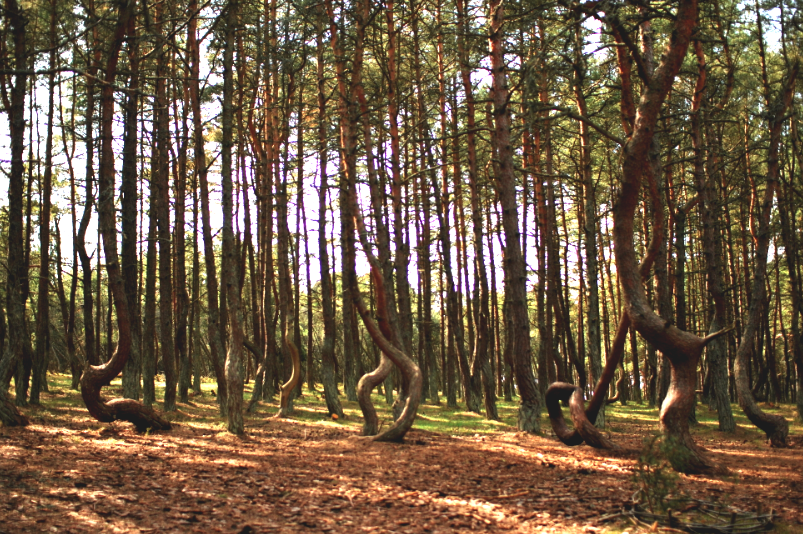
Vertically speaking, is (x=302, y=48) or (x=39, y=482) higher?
(x=302, y=48)

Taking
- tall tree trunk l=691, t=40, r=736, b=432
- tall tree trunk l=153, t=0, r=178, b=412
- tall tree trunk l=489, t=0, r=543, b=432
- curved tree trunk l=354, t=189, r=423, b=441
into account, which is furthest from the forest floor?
tall tree trunk l=153, t=0, r=178, b=412

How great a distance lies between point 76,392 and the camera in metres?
19.3

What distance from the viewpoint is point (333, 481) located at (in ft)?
25.8

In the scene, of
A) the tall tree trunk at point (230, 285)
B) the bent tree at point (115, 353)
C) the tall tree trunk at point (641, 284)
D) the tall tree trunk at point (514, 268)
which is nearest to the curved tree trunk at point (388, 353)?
the tall tree trunk at point (514, 268)

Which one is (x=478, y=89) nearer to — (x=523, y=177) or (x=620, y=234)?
(x=523, y=177)

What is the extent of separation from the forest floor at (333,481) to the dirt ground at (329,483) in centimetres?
2

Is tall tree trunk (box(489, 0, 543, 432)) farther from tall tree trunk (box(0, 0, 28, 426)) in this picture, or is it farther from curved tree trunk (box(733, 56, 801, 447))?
tall tree trunk (box(0, 0, 28, 426))

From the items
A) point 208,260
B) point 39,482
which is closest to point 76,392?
point 208,260

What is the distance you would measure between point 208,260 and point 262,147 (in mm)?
6457

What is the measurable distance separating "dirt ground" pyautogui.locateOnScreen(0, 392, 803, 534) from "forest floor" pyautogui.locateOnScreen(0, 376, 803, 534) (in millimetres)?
21

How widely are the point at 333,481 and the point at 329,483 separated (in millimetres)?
121

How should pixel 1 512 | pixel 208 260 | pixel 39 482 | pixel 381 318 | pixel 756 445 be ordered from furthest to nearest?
pixel 208 260
pixel 381 318
pixel 756 445
pixel 39 482
pixel 1 512

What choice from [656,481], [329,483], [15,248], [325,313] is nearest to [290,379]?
[325,313]

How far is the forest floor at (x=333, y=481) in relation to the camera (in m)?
5.78
